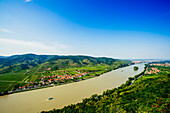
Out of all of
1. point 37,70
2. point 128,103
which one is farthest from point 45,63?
point 128,103

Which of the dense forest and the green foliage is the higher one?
the dense forest

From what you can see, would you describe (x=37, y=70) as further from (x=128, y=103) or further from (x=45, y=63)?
(x=128, y=103)

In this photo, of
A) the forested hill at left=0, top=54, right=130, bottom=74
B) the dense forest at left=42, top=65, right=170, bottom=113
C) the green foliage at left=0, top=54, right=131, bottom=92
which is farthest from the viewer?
the forested hill at left=0, top=54, right=130, bottom=74

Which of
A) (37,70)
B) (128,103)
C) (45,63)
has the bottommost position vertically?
(37,70)

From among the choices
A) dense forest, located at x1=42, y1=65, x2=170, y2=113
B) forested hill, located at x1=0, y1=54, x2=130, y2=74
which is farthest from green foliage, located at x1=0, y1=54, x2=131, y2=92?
dense forest, located at x1=42, y1=65, x2=170, y2=113

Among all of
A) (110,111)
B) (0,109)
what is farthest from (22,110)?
(110,111)

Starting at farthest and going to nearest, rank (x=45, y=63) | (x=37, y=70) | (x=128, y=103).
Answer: (x=45, y=63) → (x=37, y=70) → (x=128, y=103)

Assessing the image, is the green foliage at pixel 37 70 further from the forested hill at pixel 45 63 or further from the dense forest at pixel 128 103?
the dense forest at pixel 128 103

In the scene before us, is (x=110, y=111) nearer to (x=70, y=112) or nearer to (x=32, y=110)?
(x=70, y=112)

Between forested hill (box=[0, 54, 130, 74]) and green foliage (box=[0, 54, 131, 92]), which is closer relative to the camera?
green foliage (box=[0, 54, 131, 92])

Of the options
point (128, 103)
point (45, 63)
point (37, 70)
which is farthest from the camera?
point (45, 63)

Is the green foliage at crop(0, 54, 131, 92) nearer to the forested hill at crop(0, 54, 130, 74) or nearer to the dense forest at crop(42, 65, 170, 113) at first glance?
the forested hill at crop(0, 54, 130, 74)
